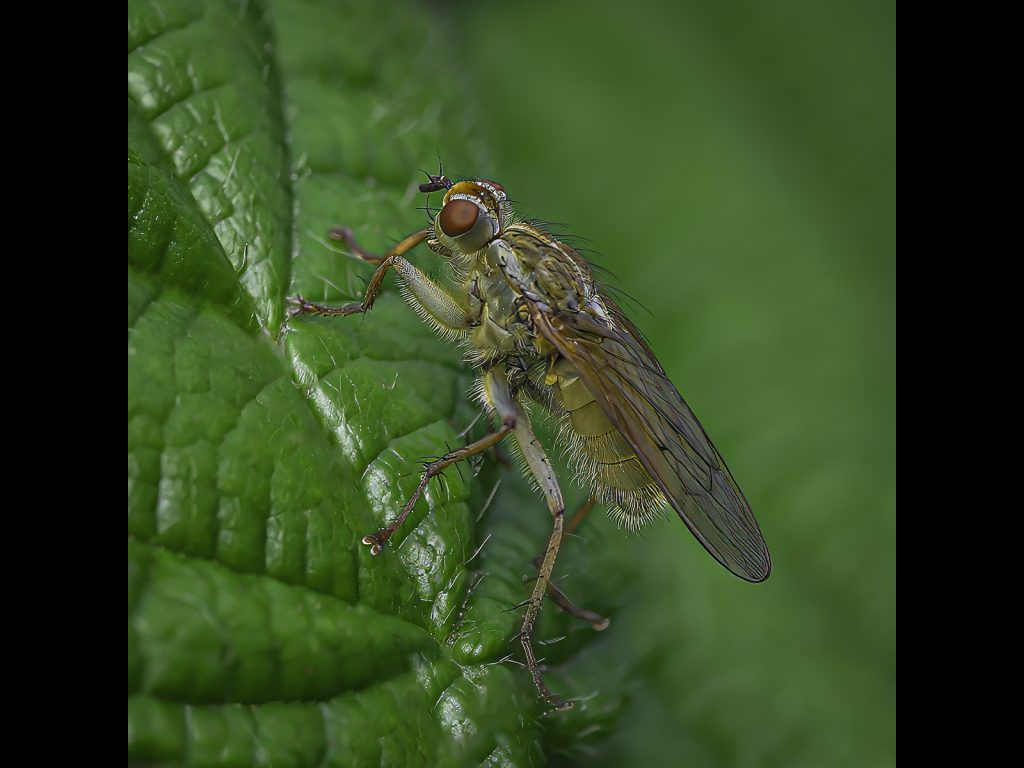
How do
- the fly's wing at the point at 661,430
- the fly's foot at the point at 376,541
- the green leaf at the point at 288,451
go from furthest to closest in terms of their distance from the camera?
1. the fly's wing at the point at 661,430
2. the fly's foot at the point at 376,541
3. the green leaf at the point at 288,451

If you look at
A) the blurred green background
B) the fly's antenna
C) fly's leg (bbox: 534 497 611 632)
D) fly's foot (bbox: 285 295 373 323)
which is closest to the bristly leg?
fly's leg (bbox: 534 497 611 632)

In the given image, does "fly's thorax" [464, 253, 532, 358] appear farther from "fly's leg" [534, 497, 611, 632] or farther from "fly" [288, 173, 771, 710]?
"fly's leg" [534, 497, 611, 632]

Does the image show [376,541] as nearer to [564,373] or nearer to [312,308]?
[312,308]

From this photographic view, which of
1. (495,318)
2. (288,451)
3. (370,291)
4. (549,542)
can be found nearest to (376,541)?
(288,451)

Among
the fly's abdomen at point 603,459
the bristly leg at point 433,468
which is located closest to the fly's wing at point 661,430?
the fly's abdomen at point 603,459

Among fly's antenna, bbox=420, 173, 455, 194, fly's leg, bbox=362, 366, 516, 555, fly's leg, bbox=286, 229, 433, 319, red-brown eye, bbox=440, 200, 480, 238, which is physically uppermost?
fly's antenna, bbox=420, 173, 455, 194

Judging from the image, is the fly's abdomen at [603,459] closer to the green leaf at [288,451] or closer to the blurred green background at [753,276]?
the blurred green background at [753,276]

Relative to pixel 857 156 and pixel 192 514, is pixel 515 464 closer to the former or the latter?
pixel 192 514
